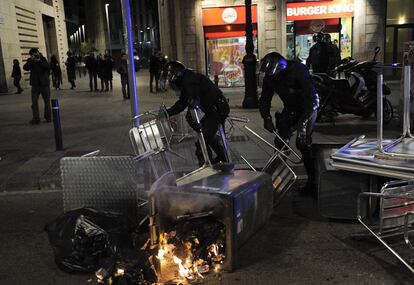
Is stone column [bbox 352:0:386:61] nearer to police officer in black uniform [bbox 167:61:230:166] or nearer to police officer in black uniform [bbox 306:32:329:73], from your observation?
police officer in black uniform [bbox 306:32:329:73]

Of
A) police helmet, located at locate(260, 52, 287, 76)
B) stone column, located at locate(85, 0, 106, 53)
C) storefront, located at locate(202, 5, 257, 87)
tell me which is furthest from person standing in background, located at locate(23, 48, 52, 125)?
stone column, located at locate(85, 0, 106, 53)

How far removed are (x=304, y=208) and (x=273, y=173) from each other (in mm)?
535

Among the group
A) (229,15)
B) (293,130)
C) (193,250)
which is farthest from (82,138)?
(229,15)

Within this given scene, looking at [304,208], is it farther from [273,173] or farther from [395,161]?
[395,161]

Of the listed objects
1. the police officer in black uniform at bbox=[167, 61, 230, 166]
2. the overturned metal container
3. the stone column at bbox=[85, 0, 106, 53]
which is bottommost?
the overturned metal container

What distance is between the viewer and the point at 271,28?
Result: 1894 centimetres

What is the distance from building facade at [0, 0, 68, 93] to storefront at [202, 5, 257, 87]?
9478mm

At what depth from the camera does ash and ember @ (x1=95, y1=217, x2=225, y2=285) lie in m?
3.71

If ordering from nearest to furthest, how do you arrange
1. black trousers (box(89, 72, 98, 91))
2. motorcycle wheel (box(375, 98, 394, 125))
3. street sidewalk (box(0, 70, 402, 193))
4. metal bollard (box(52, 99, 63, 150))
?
street sidewalk (box(0, 70, 402, 193)) → metal bollard (box(52, 99, 63, 150)) → motorcycle wheel (box(375, 98, 394, 125)) → black trousers (box(89, 72, 98, 91))

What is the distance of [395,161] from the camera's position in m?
4.53

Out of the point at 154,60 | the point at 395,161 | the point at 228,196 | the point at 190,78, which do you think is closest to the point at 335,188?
the point at 395,161

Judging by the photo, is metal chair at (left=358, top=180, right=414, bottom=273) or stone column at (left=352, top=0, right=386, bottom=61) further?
stone column at (left=352, top=0, right=386, bottom=61)

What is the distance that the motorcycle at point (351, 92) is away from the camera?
978cm

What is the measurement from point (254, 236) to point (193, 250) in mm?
1036
